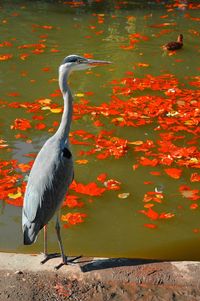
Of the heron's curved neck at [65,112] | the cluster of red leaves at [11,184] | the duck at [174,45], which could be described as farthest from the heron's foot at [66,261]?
the duck at [174,45]

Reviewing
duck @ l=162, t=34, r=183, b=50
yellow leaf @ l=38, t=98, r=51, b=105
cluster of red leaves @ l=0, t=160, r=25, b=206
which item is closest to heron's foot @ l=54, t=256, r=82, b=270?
cluster of red leaves @ l=0, t=160, r=25, b=206

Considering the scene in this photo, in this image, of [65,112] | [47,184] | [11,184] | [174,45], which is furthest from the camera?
[174,45]

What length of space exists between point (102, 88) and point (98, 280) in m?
4.68

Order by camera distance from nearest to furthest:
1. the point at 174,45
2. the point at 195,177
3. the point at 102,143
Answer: the point at 195,177, the point at 102,143, the point at 174,45

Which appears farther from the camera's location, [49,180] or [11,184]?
[11,184]

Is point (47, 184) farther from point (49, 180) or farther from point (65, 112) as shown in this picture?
point (65, 112)

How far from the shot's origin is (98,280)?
3.79 metres

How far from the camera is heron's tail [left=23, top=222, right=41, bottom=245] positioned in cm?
371

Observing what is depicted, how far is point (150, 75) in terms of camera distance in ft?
27.5

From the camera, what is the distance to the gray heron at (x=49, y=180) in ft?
12.4

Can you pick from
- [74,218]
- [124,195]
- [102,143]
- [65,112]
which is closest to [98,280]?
[74,218]

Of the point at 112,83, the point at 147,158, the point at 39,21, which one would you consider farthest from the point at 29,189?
the point at 39,21

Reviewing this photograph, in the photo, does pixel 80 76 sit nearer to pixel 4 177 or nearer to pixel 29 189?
pixel 4 177

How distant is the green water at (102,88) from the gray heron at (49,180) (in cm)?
89
